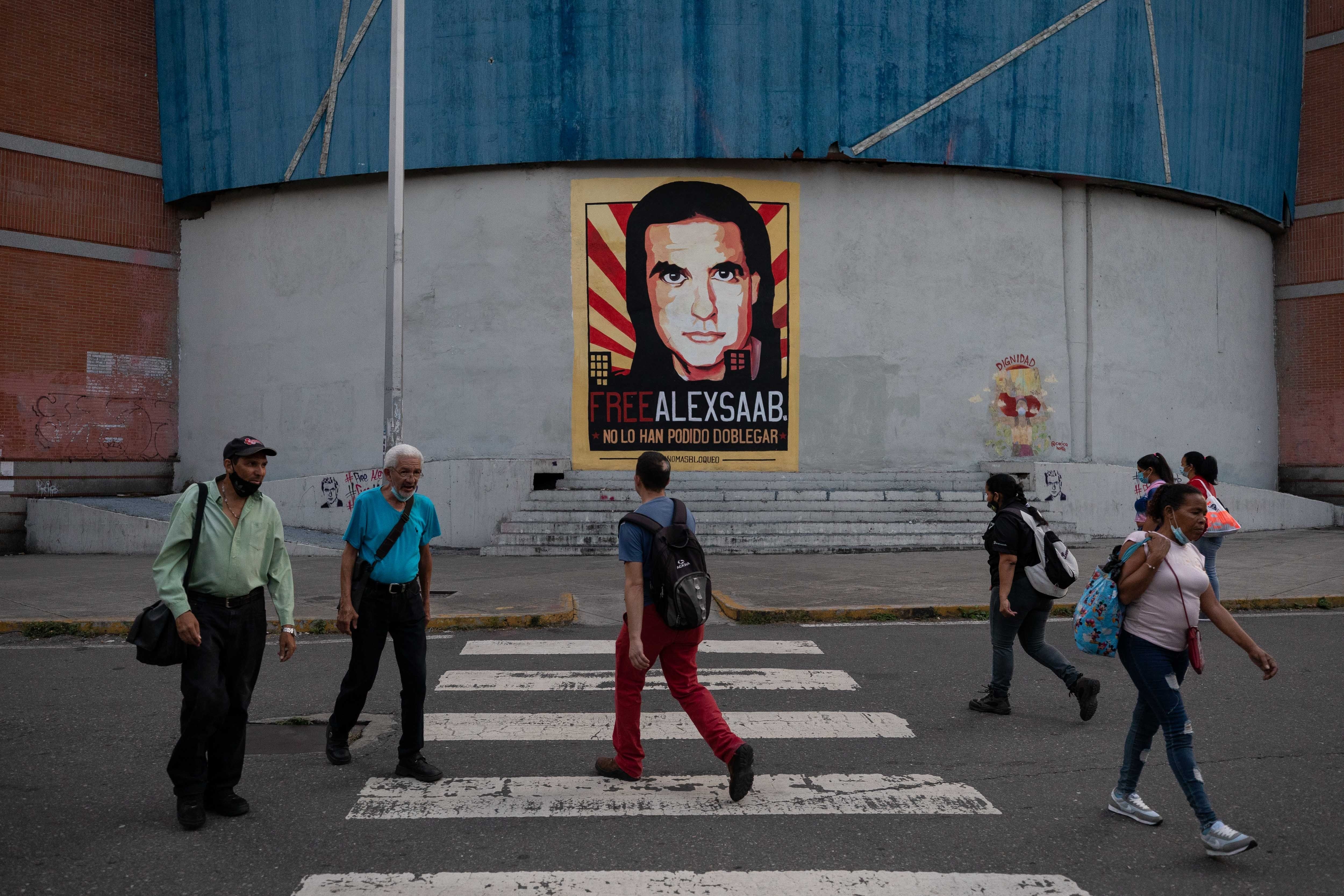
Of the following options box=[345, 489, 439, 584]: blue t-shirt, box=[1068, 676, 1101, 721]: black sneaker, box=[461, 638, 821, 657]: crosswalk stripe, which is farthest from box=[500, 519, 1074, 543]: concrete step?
box=[345, 489, 439, 584]: blue t-shirt

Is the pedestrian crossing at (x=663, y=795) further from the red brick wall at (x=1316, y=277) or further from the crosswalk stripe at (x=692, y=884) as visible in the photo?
the red brick wall at (x=1316, y=277)

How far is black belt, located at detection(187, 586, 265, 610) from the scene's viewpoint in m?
5.17

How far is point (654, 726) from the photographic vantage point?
6840 millimetres

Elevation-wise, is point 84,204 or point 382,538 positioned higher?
point 84,204

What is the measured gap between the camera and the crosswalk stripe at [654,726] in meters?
6.54

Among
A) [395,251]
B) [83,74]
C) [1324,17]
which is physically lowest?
[395,251]

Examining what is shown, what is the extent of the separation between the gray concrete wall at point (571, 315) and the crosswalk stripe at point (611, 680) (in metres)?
10.3

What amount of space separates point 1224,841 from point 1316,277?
2373cm

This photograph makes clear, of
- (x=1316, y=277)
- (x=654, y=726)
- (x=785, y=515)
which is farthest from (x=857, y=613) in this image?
(x=1316, y=277)

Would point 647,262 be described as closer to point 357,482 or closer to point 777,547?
point 777,547

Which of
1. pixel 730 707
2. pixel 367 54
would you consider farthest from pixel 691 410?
pixel 730 707

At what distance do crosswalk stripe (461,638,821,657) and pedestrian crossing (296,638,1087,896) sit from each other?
2.20ft

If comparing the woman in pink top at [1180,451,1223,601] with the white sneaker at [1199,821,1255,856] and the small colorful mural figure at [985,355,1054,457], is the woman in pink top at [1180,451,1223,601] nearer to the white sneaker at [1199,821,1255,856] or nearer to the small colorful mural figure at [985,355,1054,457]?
the white sneaker at [1199,821,1255,856]

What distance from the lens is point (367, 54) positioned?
19812 mm
